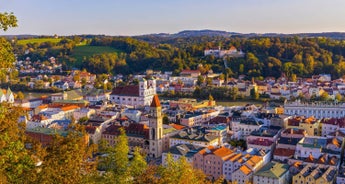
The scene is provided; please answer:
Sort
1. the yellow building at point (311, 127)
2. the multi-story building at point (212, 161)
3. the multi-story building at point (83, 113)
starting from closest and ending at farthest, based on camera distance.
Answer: the multi-story building at point (212, 161), the yellow building at point (311, 127), the multi-story building at point (83, 113)

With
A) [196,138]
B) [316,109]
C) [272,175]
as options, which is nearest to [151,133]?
[196,138]

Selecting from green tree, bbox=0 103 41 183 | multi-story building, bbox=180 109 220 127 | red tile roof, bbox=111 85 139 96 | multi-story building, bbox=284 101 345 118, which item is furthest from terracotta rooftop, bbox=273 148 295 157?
red tile roof, bbox=111 85 139 96

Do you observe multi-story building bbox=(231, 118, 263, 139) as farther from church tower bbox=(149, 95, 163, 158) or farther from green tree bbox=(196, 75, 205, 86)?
green tree bbox=(196, 75, 205, 86)

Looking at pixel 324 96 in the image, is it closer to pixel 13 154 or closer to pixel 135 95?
pixel 135 95

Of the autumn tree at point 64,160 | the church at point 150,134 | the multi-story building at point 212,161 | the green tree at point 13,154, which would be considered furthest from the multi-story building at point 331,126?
the green tree at point 13,154

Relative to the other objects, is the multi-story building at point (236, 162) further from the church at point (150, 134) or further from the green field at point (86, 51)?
the green field at point (86, 51)

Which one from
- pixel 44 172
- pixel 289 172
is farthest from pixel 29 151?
pixel 289 172

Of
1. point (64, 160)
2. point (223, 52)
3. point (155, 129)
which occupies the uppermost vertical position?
point (64, 160)
